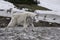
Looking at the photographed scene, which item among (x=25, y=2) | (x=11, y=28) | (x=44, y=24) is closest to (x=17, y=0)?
(x=25, y=2)

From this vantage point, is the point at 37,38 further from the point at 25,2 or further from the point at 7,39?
the point at 25,2

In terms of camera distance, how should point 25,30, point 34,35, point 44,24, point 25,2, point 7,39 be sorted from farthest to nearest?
point 25,2 < point 44,24 < point 25,30 < point 34,35 < point 7,39

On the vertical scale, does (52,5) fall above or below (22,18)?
below

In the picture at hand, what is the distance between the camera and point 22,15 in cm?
1052

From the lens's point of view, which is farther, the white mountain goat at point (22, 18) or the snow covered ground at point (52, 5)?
the snow covered ground at point (52, 5)

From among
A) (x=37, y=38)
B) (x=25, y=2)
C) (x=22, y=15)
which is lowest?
(x=25, y=2)

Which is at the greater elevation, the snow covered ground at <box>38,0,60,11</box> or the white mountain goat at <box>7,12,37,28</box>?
the white mountain goat at <box>7,12,37,28</box>

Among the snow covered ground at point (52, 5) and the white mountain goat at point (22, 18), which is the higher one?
the white mountain goat at point (22, 18)

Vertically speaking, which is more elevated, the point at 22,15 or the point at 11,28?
the point at 22,15

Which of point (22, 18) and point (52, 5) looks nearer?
point (22, 18)

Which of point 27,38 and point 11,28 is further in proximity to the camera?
point 11,28

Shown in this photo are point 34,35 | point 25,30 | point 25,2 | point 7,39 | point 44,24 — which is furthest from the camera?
point 25,2

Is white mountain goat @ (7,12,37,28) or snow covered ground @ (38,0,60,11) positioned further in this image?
snow covered ground @ (38,0,60,11)

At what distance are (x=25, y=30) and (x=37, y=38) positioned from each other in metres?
1.44
